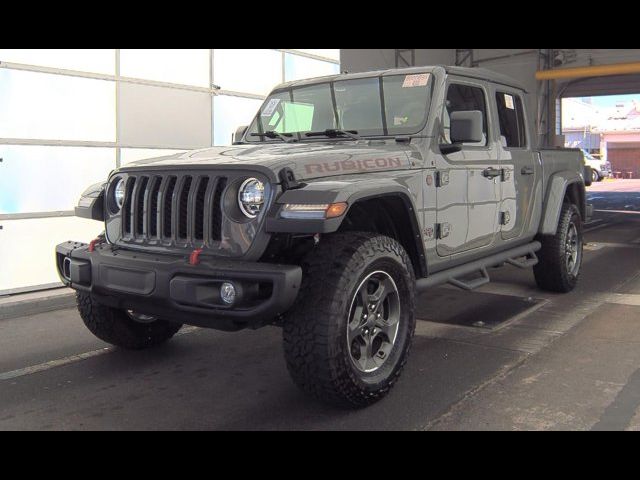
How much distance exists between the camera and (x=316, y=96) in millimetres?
4953

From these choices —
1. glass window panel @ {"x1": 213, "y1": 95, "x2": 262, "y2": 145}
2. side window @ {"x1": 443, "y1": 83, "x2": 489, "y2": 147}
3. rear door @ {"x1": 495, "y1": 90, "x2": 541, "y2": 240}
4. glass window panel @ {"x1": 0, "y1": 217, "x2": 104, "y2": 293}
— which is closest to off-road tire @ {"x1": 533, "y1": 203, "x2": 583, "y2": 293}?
rear door @ {"x1": 495, "y1": 90, "x2": 541, "y2": 240}

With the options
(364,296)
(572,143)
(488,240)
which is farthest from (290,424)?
(572,143)

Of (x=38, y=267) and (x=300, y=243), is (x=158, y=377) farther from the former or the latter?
(x=38, y=267)

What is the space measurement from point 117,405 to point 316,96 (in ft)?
8.84

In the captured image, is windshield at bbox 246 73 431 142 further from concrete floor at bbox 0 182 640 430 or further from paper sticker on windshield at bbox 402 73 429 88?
concrete floor at bbox 0 182 640 430

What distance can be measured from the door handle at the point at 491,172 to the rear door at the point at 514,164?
0.12m

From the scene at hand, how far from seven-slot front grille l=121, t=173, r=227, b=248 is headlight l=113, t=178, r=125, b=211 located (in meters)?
0.11

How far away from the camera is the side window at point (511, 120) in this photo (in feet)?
17.9

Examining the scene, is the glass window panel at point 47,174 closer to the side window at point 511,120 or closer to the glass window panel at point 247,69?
the glass window panel at point 247,69

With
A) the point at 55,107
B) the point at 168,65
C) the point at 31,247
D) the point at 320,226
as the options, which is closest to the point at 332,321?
the point at 320,226

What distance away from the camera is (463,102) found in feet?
16.1

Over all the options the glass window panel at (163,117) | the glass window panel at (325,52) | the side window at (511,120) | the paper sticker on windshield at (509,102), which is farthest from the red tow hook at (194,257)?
the glass window panel at (325,52)

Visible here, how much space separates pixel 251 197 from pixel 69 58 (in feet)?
16.0

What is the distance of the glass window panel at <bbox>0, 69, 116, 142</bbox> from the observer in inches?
263
